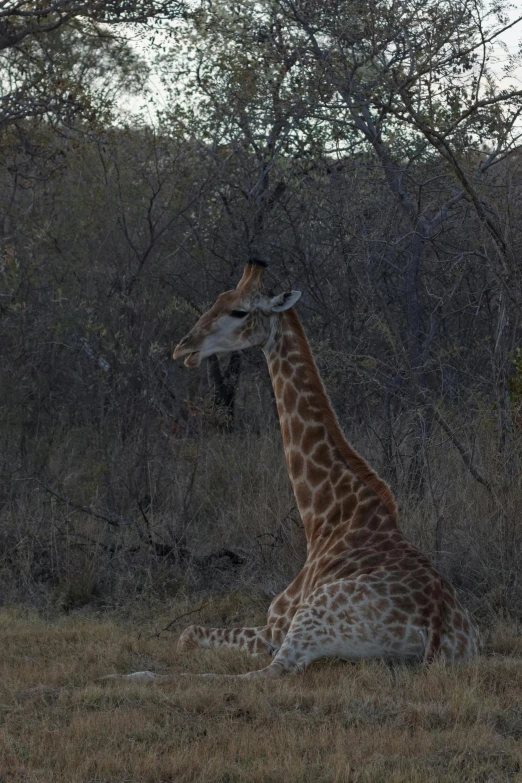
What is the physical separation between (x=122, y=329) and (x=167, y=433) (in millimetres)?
1552

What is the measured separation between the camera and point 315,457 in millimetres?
6668

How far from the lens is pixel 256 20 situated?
1126 centimetres

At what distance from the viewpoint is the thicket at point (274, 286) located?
812cm

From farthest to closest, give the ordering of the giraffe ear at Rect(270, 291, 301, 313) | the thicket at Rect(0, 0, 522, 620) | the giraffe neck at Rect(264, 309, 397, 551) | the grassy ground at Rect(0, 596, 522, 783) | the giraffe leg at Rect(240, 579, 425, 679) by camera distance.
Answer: the thicket at Rect(0, 0, 522, 620) < the giraffe ear at Rect(270, 291, 301, 313) < the giraffe neck at Rect(264, 309, 397, 551) < the giraffe leg at Rect(240, 579, 425, 679) < the grassy ground at Rect(0, 596, 522, 783)

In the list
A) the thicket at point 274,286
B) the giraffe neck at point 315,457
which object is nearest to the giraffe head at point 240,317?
the giraffe neck at point 315,457

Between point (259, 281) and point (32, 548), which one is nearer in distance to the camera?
point (259, 281)

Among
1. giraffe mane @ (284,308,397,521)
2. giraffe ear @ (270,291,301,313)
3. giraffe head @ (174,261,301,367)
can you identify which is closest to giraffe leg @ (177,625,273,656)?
giraffe mane @ (284,308,397,521)

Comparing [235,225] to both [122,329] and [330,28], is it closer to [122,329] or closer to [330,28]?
[122,329]

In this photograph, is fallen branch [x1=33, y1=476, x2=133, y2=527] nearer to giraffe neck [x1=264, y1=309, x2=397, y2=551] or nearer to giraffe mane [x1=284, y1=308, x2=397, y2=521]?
giraffe neck [x1=264, y1=309, x2=397, y2=551]

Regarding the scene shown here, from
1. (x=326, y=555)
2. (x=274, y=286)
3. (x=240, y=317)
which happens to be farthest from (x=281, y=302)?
(x=274, y=286)

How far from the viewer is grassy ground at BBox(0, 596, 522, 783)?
14.3ft

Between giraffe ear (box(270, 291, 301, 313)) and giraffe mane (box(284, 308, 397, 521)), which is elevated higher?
giraffe ear (box(270, 291, 301, 313))

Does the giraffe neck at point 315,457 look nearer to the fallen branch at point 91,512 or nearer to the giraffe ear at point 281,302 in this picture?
the giraffe ear at point 281,302

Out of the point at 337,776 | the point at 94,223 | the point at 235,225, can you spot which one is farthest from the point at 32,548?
the point at 94,223
